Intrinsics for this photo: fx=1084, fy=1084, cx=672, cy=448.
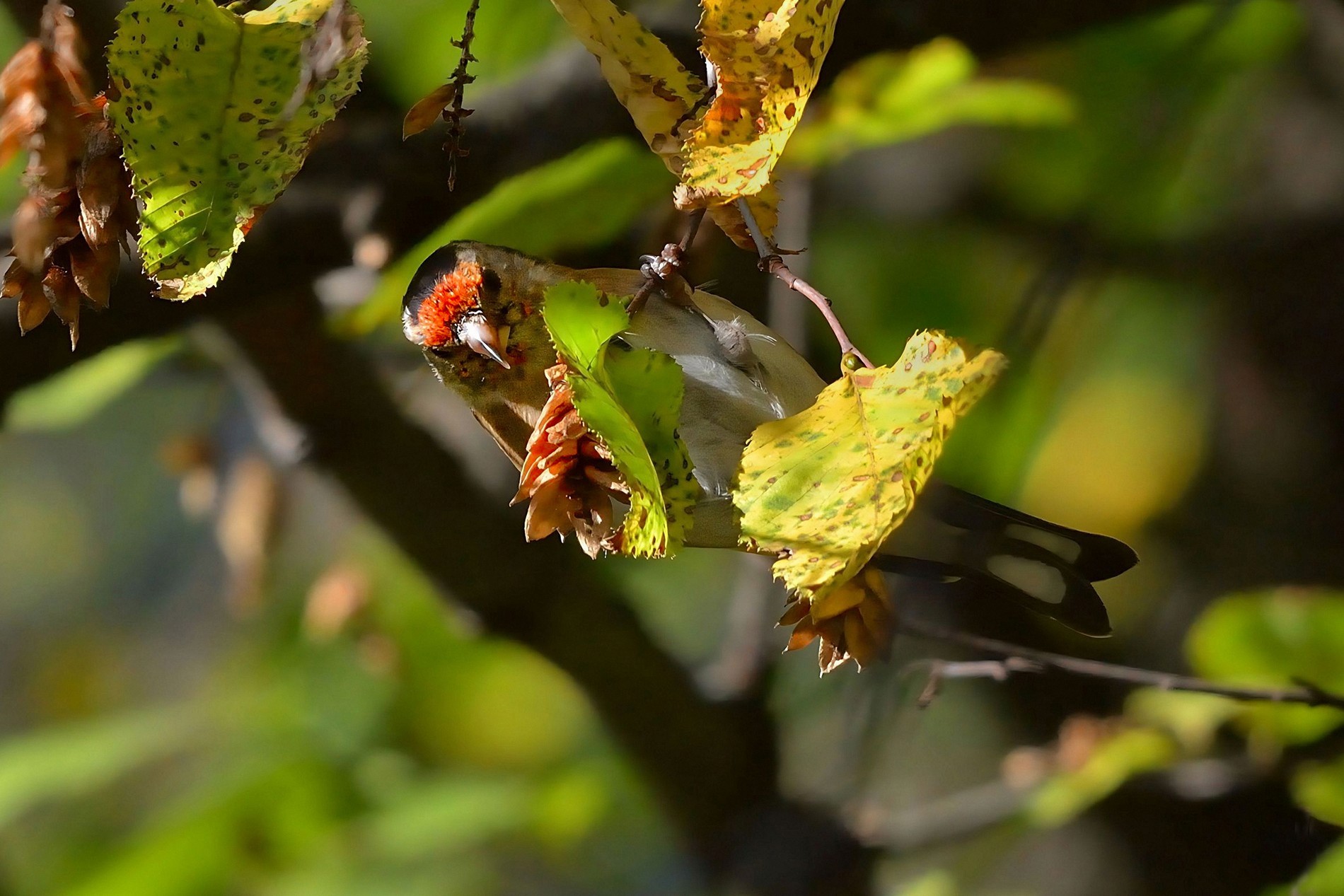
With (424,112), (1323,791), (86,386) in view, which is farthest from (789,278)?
(1323,791)

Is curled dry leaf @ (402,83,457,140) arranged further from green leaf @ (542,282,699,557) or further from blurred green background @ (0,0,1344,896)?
blurred green background @ (0,0,1344,896)

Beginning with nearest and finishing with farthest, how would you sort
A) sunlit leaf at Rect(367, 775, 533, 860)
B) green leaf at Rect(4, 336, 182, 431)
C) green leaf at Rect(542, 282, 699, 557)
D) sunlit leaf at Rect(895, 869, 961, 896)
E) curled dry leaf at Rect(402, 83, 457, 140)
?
1. green leaf at Rect(542, 282, 699, 557)
2. curled dry leaf at Rect(402, 83, 457, 140)
3. green leaf at Rect(4, 336, 182, 431)
4. sunlit leaf at Rect(895, 869, 961, 896)
5. sunlit leaf at Rect(367, 775, 533, 860)

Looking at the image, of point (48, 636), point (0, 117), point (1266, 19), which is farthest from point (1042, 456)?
point (48, 636)

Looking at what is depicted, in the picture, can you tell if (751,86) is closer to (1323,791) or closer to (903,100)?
(903,100)

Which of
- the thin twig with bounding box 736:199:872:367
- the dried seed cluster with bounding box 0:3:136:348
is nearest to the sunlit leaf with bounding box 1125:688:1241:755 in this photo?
the thin twig with bounding box 736:199:872:367

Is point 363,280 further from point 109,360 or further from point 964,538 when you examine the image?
point 964,538
